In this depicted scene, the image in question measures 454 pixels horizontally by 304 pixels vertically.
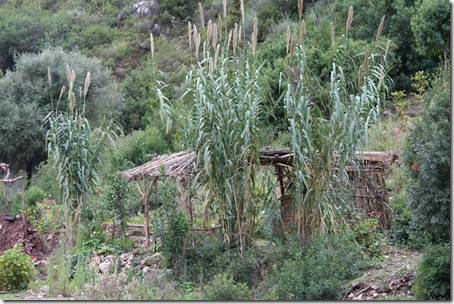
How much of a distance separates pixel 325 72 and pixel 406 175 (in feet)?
28.0

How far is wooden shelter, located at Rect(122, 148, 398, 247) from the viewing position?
7.92 metres

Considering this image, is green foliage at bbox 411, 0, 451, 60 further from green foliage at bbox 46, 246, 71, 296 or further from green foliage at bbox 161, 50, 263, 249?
green foliage at bbox 46, 246, 71, 296

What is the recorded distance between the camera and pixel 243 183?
22.9 feet

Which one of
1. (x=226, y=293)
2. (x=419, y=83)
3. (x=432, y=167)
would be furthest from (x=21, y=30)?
(x=432, y=167)

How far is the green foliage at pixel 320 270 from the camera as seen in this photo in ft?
18.9

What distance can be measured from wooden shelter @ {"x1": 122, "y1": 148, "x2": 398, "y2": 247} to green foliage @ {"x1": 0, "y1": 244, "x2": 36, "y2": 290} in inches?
70.1

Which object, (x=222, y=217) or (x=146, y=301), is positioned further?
(x=222, y=217)

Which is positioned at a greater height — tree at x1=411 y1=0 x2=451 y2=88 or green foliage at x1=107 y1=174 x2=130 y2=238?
tree at x1=411 y1=0 x2=451 y2=88

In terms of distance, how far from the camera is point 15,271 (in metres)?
7.04

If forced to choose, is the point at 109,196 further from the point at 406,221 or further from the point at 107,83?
the point at 107,83

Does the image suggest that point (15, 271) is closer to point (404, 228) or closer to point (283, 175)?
point (283, 175)

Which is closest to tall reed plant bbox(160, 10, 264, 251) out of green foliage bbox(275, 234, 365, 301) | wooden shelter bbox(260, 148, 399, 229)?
green foliage bbox(275, 234, 365, 301)

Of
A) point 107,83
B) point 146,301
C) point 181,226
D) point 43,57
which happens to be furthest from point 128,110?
point 146,301

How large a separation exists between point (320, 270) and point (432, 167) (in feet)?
4.76
